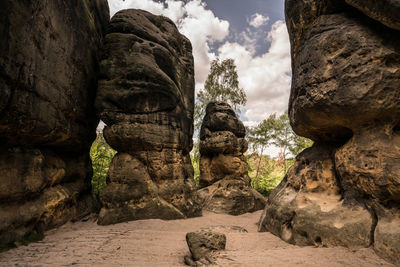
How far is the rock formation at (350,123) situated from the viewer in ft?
9.02

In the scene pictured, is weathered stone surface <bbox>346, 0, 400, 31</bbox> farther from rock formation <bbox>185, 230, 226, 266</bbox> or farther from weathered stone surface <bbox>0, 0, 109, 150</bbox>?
weathered stone surface <bbox>0, 0, 109, 150</bbox>

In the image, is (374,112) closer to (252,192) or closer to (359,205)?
(359,205)

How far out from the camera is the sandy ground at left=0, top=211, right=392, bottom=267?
2562 millimetres

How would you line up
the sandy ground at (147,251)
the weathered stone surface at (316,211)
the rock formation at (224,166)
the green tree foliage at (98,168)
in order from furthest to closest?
the rock formation at (224,166) < the green tree foliage at (98,168) < the weathered stone surface at (316,211) < the sandy ground at (147,251)

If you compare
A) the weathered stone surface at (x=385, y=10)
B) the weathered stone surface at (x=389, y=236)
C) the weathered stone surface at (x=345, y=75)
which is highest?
the weathered stone surface at (x=385, y=10)

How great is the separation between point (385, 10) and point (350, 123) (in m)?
1.82

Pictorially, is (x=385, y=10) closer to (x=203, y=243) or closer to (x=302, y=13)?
(x=302, y=13)

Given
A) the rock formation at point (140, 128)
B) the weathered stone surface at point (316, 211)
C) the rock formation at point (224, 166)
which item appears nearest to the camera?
the weathered stone surface at point (316, 211)

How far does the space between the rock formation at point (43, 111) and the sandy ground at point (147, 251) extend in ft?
2.54

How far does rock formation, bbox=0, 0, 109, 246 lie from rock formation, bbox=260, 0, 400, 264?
19.3 feet

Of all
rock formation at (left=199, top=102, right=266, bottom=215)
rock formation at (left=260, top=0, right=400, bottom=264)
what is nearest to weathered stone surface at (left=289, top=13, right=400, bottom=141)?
rock formation at (left=260, top=0, right=400, bottom=264)

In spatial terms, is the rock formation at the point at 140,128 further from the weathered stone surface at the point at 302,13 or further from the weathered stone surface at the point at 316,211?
the weathered stone surface at the point at 302,13

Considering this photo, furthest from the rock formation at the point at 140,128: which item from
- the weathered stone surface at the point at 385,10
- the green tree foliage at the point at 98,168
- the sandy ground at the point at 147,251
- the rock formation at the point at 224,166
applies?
the weathered stone surface at the point at 385,10

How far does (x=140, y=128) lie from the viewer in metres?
6.31
